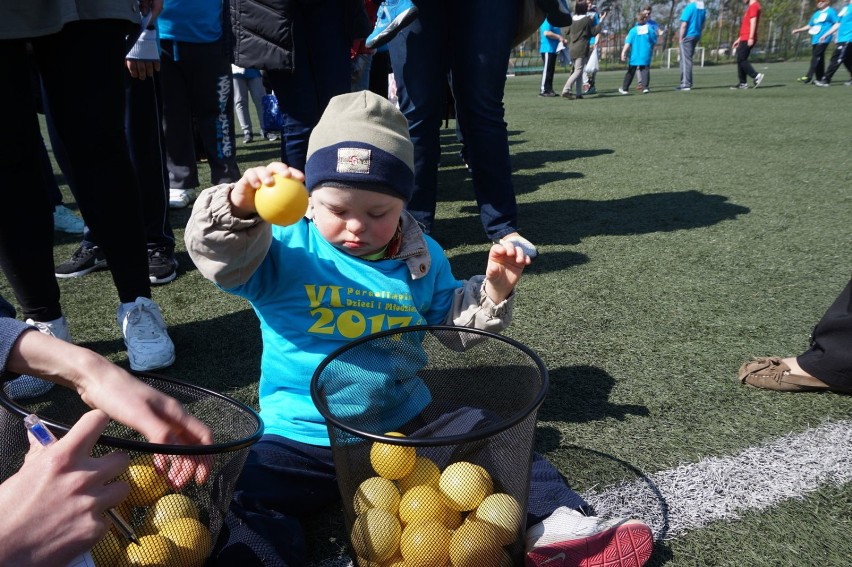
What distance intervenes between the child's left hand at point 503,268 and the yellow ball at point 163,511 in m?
0.80

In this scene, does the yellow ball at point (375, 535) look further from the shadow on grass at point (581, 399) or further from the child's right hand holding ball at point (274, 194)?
the shadow on grass at point (581, 399)

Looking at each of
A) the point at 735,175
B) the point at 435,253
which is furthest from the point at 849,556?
the point at 735,175

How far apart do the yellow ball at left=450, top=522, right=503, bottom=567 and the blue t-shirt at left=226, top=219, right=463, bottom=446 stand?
37cm

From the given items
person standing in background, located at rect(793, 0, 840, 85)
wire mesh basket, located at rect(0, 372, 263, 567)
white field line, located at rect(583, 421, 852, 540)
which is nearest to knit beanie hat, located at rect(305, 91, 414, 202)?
wire mesh basket, located at rect(0, 372, 263, 567)

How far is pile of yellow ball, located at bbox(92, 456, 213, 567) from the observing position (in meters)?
1.02

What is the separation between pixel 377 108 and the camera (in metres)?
1.53

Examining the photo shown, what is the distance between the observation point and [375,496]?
1.23 metres

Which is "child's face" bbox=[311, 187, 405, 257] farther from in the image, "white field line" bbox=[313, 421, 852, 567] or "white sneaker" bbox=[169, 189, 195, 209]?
"white sneaker" bbox=[169, 189, 195, 209]

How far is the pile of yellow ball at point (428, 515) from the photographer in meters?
1.20

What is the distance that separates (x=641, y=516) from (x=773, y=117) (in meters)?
8.67

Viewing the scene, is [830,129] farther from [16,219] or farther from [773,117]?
[16,219]

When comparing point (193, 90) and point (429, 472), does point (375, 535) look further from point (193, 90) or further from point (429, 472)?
point (193, 90)

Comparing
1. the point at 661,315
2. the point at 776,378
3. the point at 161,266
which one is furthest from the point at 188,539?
the point at 161,266

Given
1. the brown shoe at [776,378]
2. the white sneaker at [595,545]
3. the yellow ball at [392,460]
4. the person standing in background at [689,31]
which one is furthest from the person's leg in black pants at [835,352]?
the person standing in background at [689,31]
